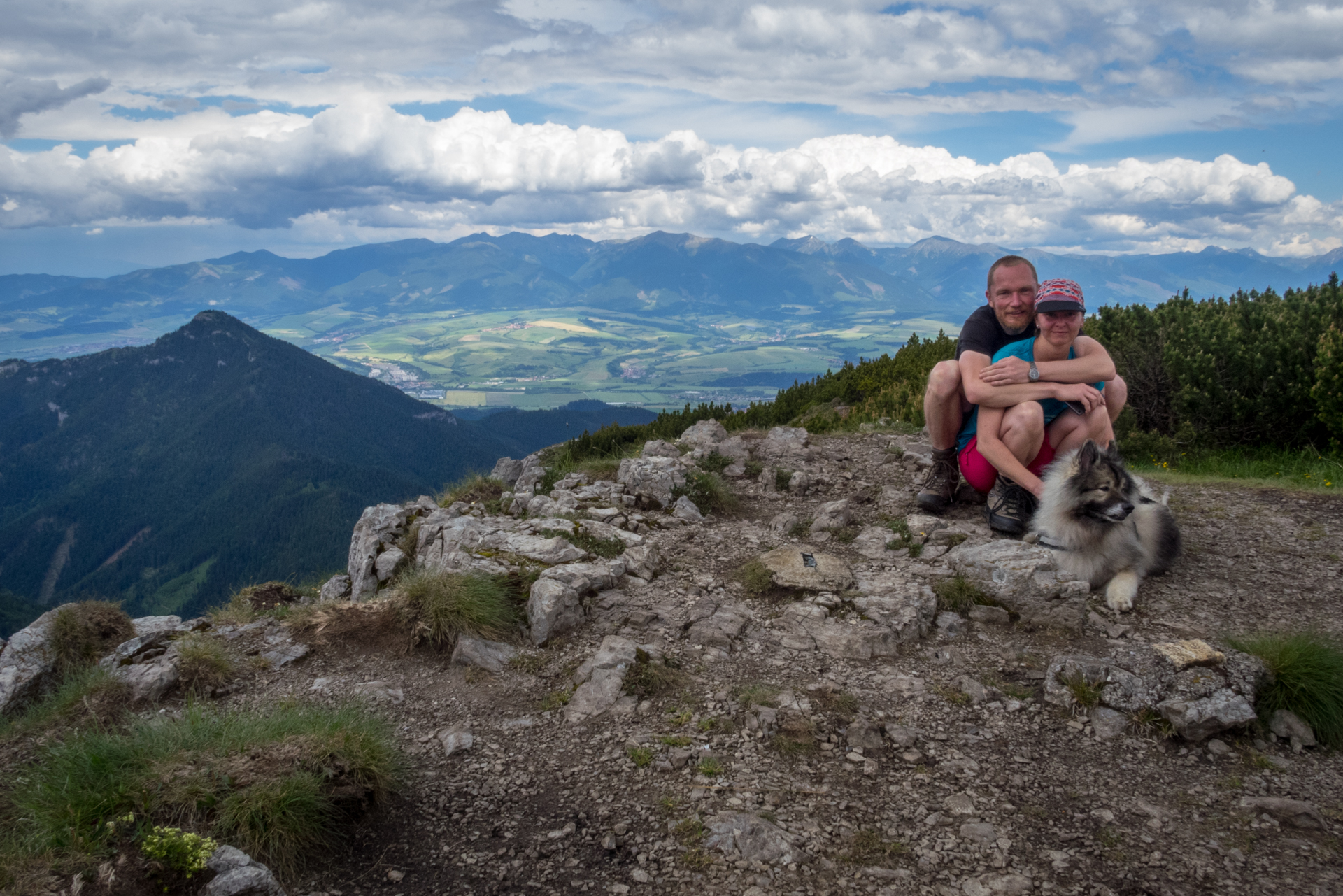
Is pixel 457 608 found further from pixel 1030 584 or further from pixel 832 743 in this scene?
pixel 1030 584

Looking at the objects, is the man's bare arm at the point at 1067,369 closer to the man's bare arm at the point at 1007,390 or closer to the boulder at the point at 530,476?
the man's bare arm at the point at 1007,390

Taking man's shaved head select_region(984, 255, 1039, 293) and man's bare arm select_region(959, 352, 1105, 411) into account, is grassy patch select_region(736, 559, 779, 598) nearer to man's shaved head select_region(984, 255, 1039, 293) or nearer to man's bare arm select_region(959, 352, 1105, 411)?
man's bare arm select_region(959, 352, 1105, 411)

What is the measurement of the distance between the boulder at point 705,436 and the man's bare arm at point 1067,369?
5.54 metres

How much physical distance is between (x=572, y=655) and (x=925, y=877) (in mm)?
3073

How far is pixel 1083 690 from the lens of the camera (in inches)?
190

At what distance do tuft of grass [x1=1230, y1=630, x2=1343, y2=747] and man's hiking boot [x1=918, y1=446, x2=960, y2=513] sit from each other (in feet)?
10.8

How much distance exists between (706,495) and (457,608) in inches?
154

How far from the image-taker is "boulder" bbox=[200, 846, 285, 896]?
2.98 metres

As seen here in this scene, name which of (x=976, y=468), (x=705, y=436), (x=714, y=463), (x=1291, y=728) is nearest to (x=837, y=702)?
(x=1291, y=728)

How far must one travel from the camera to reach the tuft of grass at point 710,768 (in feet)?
14.0

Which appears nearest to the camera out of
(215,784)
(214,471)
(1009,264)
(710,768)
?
(215,784)

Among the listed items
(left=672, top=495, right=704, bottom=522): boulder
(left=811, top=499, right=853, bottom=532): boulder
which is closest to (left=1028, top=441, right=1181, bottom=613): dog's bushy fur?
(left=811, top=499, right=853, bottom=532): boulder

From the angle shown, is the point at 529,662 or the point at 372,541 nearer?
the point at 529,662

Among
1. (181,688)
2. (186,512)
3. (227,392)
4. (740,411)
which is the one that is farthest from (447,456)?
(181,688)
